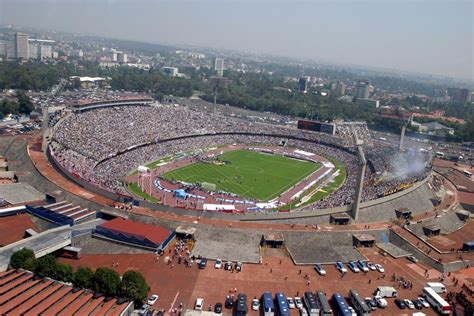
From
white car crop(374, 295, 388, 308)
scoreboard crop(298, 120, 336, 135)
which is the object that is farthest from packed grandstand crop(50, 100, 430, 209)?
white car crop(374, 295, 388, 308)

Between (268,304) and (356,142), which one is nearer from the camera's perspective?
(268,304)

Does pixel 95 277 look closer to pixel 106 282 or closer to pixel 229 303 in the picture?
pixel 106 282

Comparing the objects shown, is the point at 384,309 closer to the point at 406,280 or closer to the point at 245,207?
the point at 406,280

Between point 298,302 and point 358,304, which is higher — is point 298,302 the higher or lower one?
the lower one

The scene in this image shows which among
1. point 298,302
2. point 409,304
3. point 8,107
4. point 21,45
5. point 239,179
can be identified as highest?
point 21,45

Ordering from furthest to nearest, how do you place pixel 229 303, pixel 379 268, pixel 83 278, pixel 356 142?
pixel 356 142 → pixel 379 268 → pixel 229 303 → pixel 83 278

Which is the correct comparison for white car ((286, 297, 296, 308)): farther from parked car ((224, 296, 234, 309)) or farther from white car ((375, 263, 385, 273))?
white car ((375, 263, 385, 273))

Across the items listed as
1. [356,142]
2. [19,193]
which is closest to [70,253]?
[19,193]
